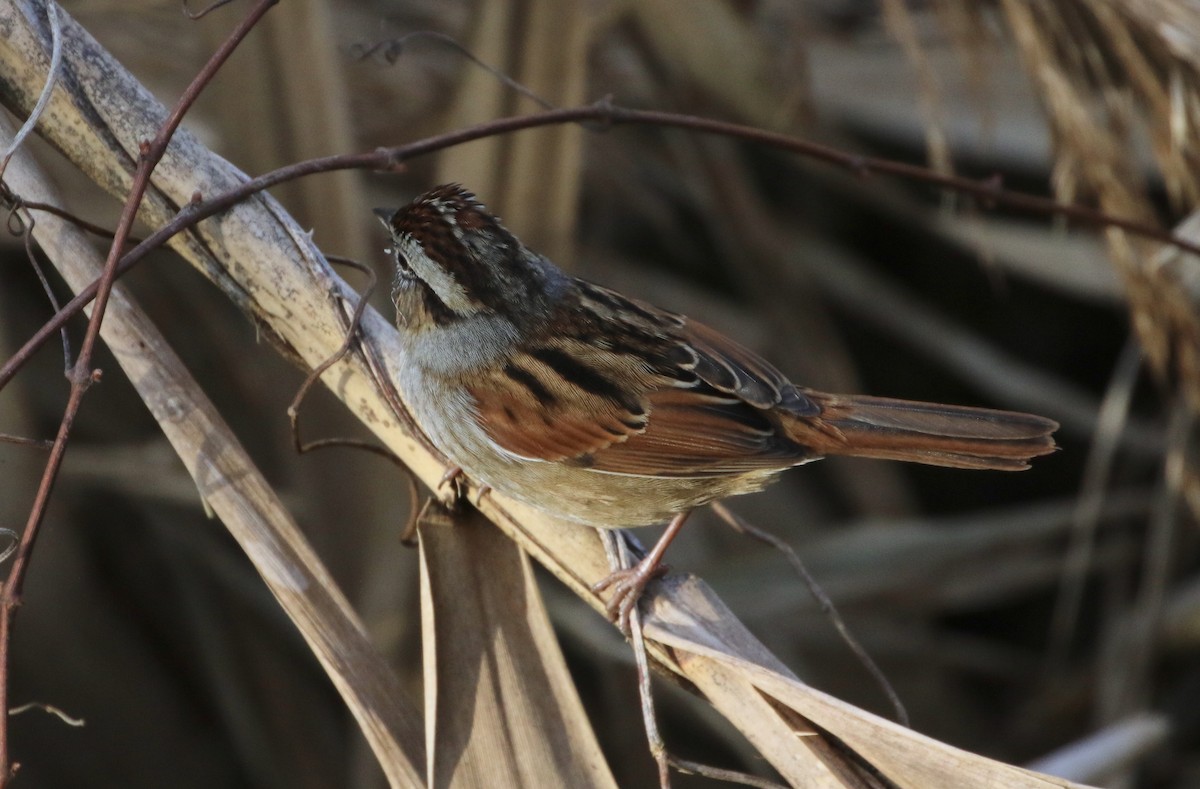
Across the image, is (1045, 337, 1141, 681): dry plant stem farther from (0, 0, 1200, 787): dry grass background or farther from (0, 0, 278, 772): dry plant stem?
(0, 0, 278, 772): dry plant stem

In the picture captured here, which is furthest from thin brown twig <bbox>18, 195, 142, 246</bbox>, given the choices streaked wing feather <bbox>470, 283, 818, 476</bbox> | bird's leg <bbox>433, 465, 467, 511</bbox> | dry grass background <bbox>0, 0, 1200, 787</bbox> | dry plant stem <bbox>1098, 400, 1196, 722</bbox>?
dry plant stem <bbox>1098, 400, 1196, 722</bbox>

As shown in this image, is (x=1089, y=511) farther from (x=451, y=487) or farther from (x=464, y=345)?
(x=451, y=487)

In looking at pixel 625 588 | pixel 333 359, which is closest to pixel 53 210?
pixel 333 359

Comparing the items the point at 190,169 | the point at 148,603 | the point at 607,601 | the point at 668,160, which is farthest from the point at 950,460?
the point at 148,603

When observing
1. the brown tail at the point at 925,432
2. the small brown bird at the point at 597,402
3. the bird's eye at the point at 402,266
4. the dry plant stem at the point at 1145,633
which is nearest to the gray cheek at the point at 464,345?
the small brown bird at the point at 597,402

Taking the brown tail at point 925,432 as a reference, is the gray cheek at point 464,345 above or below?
above

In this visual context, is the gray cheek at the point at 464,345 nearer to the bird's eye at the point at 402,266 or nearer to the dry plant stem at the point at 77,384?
the bird's eye at the point at 402,266
